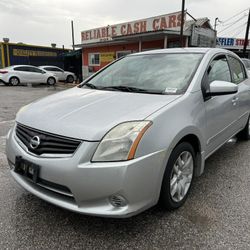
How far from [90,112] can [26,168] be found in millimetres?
715

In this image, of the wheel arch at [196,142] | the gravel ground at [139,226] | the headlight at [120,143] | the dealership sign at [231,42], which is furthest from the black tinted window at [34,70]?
the dealership sign at [231,42]

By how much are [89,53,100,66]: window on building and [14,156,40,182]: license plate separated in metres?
17.2

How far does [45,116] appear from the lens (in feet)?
7.21

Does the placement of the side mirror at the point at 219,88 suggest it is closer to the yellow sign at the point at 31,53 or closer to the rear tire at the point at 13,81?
the rear tire at the point at 13,81

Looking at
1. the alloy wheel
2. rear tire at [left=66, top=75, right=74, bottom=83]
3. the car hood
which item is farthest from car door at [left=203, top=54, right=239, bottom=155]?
rear tire at [left=66, top=75, right=74, bottom=83]

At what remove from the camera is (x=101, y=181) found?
5.84 ft

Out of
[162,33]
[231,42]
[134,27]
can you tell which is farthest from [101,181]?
[231,42]

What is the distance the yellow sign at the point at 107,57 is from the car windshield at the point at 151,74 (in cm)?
1436

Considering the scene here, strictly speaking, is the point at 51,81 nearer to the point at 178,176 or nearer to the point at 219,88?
the point at 219,88

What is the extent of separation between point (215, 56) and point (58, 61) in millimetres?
25267

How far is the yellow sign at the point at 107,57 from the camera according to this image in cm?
1729

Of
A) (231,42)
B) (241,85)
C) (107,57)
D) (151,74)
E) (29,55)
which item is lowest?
(241,85)

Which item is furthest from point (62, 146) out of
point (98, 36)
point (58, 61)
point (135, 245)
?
point (58, 61)

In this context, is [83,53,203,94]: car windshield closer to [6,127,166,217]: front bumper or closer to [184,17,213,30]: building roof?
[6,127,166,217]: front bumper
